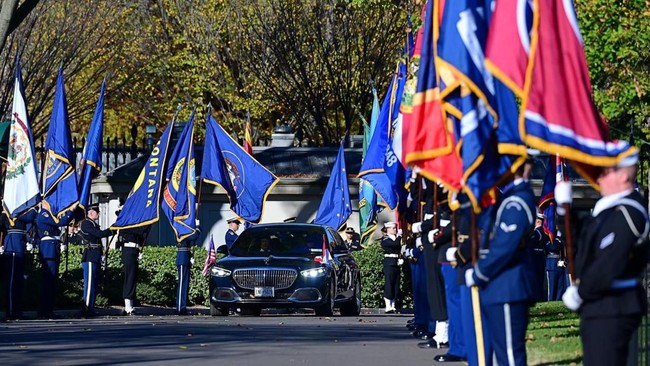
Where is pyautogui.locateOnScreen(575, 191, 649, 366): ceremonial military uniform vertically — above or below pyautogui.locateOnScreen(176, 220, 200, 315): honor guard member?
below

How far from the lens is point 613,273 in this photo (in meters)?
9.23

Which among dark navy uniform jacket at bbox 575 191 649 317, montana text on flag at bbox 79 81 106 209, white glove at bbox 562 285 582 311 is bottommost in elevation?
white glove at bbox 562 285 582 311

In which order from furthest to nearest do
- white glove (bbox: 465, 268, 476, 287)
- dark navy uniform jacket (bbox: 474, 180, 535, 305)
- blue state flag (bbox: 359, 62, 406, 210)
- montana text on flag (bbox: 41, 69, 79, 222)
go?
montana text on flag (bbox: 41, 69, 79, 222) → blue state flag (bbox: 359, 62, 406, 210) → white glove (bbox: 465, 268, 476, 287) → dark navy uniform jacket (bbox: 474, 180, 535, 305)

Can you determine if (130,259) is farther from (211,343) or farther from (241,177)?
(211,343)

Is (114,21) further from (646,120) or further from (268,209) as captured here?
(646,120)

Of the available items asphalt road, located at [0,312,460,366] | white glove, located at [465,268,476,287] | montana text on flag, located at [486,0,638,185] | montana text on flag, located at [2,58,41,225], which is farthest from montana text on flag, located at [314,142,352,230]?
white glove, located at [465,268,476,287]

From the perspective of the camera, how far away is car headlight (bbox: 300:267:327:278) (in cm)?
2520

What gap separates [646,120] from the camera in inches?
1136

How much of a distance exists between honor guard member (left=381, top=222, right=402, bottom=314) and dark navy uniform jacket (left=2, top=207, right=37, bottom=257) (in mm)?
8185

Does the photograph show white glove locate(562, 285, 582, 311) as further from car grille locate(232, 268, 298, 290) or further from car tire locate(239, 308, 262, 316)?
car tire locate(239, 308, 262, 316)

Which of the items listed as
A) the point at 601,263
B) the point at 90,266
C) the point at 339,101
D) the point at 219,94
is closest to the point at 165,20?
the point at 219,94

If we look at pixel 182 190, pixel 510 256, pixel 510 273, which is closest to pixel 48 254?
pixel 182 190

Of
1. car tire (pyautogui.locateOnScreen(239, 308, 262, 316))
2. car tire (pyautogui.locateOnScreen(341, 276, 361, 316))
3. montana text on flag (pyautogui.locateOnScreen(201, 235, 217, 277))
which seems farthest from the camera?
montana text on flag (pyautogui.locateOnScreen(201, 235, 217, 277))

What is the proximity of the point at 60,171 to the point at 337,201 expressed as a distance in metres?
9.92
